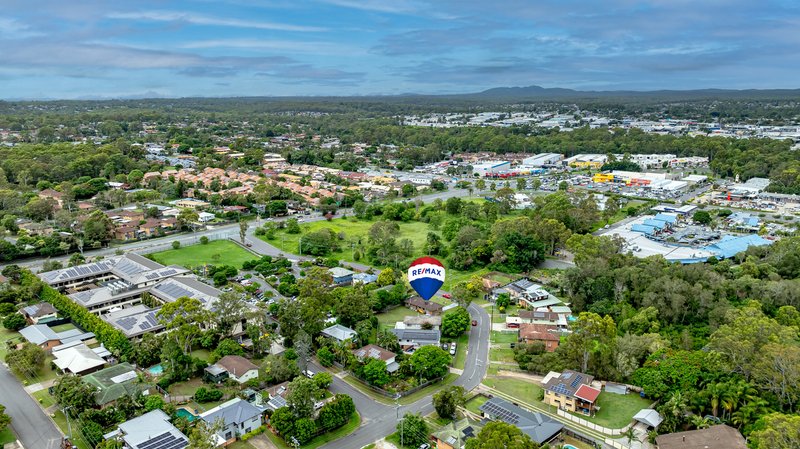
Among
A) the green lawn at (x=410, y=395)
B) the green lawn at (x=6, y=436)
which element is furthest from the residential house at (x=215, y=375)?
the green lawn at (x=6, y=436)

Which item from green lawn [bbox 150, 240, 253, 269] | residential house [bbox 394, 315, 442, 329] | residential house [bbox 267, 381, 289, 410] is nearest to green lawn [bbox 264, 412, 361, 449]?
residential house [bbox 267, 381, 289, 410]

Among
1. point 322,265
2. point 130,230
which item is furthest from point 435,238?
point 130,230

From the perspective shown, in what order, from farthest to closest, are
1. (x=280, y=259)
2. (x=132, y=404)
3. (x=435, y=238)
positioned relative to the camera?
(x=435, y=238)
(x=280, y=259)
(x=132, y=404)

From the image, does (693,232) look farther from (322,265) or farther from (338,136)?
(338,136)

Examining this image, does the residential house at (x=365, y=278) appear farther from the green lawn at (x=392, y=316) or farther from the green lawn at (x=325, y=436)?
the green lawn at (x=325, y=436)

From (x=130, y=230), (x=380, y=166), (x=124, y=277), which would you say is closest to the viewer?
(x=124, y=277)

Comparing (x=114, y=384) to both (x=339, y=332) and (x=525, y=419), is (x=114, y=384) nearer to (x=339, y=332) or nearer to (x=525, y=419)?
(x=339, y=332)

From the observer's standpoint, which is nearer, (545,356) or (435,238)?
(545,356)
